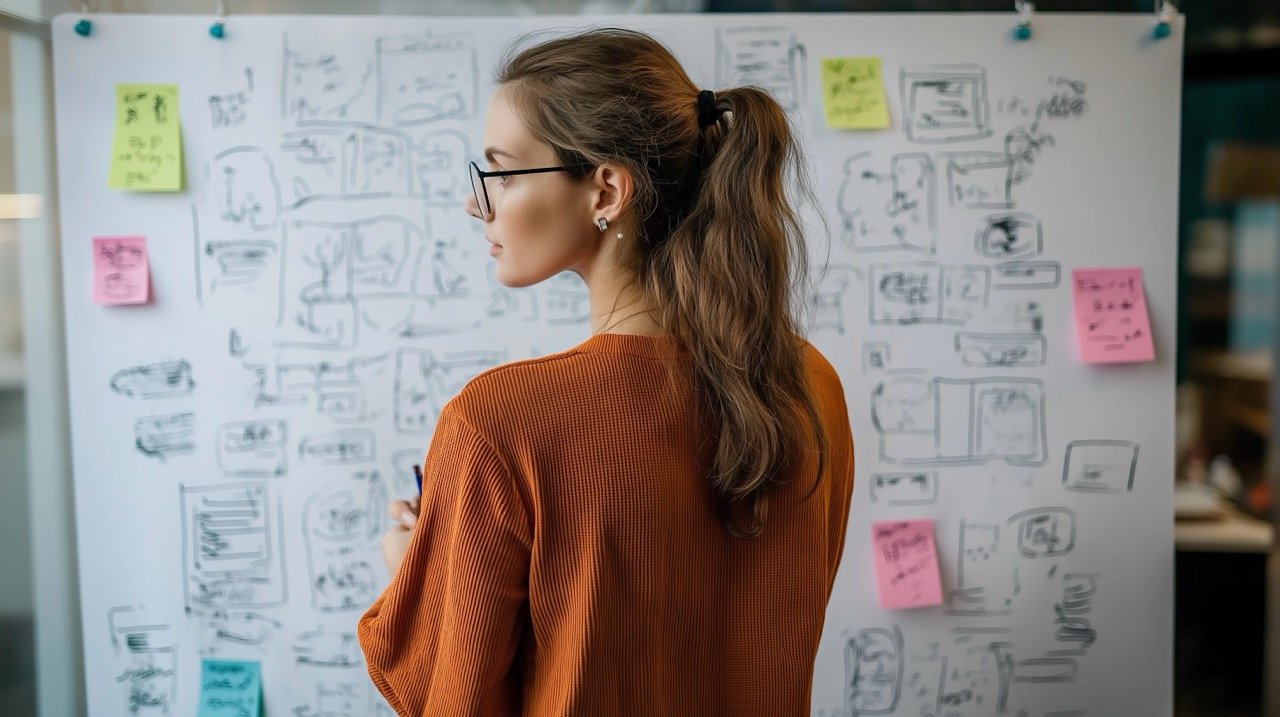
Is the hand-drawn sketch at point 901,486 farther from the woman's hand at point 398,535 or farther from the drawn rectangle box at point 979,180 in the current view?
the woman's hand at point 398,535

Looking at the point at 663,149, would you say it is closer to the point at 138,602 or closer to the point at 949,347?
the point at 949,347

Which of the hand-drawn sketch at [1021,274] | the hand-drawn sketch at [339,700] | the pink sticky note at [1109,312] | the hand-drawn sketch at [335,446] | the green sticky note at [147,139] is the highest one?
the green sticky note at [147,139]

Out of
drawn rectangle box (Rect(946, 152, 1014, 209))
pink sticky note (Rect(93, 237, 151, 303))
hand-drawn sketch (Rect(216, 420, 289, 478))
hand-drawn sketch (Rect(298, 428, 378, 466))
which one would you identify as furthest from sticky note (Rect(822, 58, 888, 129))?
pink sticky note (Rect(93, 237, 151, 303))

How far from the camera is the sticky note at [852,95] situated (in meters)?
1.50

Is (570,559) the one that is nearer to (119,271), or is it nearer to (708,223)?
(708,223)

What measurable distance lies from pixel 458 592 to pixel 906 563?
1.09 metres

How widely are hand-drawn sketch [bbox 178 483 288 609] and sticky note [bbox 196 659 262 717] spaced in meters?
0.11

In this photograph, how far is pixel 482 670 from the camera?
0.69 meters

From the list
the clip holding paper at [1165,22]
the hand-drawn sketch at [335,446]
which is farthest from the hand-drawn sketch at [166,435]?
the clip holding paper at [1165,22]

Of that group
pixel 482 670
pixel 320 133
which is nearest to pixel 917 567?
pixel 482 670

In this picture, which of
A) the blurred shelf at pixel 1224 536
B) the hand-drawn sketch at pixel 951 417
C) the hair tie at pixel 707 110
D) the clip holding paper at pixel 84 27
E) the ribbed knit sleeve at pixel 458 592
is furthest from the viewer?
the blurred shelf at pixel 1224 536

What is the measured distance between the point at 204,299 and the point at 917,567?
1373mm

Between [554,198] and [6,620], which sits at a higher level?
[554,198]

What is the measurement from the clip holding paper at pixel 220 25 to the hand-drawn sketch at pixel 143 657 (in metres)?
1.02
